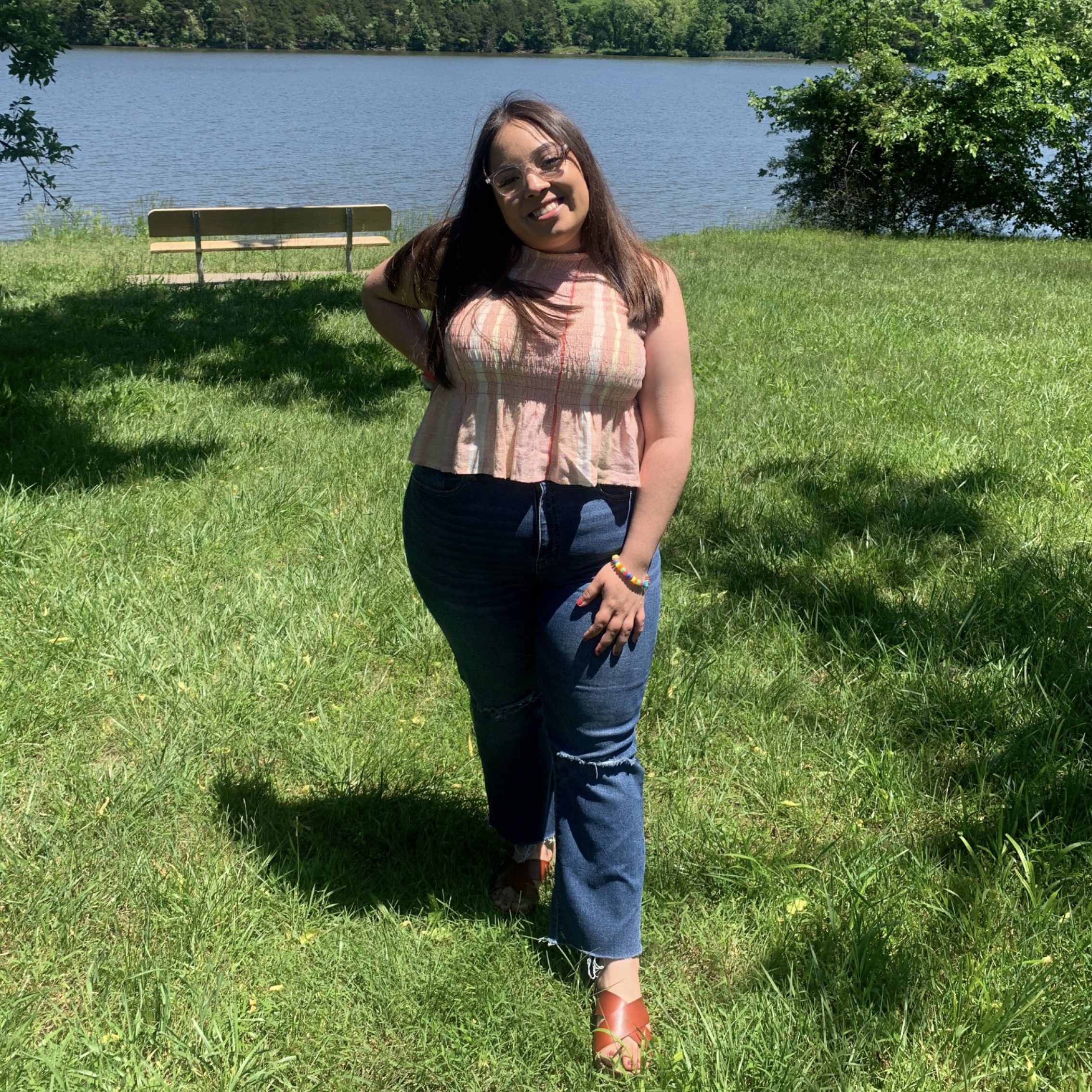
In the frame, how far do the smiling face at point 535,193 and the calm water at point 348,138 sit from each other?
0.33 m

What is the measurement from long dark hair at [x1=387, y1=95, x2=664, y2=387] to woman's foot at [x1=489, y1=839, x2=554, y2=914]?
1.28 metres

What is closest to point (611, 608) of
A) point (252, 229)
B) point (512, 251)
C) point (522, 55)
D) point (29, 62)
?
point (512, 251)

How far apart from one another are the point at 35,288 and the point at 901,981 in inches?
407

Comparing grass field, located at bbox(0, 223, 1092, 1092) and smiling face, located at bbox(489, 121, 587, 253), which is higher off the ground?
smiling face, located at bbox(489, 121, 587, 253)

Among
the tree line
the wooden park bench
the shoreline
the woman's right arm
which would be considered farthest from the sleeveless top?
the shoreline

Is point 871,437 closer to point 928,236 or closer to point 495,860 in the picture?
point 495,860

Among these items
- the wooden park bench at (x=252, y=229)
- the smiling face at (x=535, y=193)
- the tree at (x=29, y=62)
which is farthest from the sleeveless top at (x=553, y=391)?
the wooden park bench at (x=252, y=229)

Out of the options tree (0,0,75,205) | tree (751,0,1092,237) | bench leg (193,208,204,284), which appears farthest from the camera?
tree (751,0,1092,237)

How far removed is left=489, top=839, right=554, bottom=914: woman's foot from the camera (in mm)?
2674

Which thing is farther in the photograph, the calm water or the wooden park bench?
the calm water

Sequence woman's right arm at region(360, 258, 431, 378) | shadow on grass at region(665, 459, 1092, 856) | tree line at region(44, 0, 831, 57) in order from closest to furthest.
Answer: woman's right arm at region(360, 258, 431, 378) → shadow on grass at region(665, 459, 1092, 856) → tree line at region(44, 0, 831, 57)

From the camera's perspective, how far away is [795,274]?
1183 centimetres

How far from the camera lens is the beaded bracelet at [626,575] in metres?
2.09

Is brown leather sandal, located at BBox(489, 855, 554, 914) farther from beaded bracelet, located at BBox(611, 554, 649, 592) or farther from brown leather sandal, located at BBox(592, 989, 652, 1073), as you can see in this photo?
beaded bracelet, located at BBox(611, 554, 649, 592)
